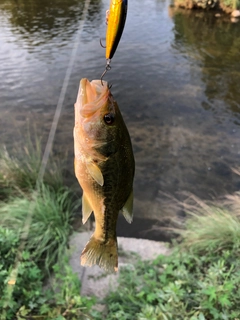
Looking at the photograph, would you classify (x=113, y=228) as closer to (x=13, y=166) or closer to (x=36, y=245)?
(x=36, y=245)

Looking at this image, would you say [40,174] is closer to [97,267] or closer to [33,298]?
[97,267]

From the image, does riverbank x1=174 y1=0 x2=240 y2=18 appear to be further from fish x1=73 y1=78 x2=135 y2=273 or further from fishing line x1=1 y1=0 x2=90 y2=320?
fish x1=73 y1=78 x2=135 y2=273

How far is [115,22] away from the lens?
0.82 m

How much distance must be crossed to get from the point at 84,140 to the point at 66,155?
16.2ft

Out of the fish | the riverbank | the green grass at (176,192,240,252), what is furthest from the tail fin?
the riverbank

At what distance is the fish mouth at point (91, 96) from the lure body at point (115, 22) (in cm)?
A: 29

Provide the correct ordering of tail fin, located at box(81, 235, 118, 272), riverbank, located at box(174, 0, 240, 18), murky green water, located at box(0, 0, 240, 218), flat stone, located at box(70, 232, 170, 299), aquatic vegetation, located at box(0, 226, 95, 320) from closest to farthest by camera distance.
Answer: tail fin, located at box(81, 235, 118, 272)
aquatic vegetation, located at box(0, 226, 95, 320)
flat stone, located at box(70, 232, 170, 299)
murky green water, located at box(0, 0, 240, 218)
riverbank, located at box(174, 0, 240, 18)

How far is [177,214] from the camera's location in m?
4.97

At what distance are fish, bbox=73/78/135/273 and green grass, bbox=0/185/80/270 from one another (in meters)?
2.39

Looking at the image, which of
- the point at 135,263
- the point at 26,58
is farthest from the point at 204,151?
the point at 26,58

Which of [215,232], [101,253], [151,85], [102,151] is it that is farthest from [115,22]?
[151,85]

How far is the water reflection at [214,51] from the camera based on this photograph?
803cm

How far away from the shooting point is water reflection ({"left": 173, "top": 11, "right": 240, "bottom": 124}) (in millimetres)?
8031

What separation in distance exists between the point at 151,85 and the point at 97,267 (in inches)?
234
